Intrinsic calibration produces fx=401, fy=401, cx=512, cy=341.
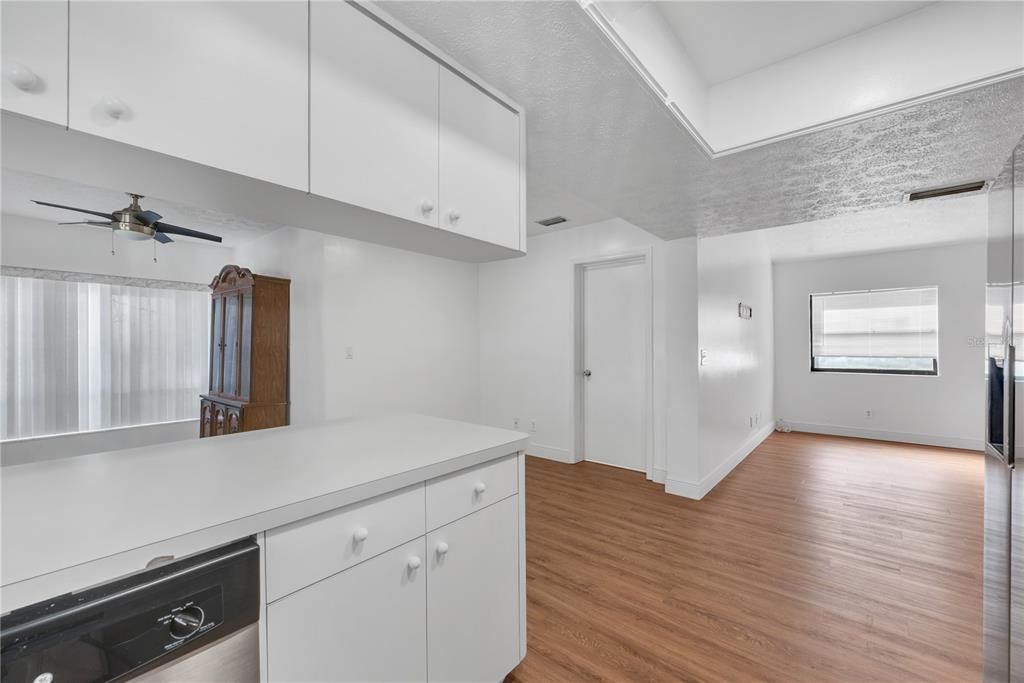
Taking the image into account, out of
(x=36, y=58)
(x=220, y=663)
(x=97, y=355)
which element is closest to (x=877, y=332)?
(x=220, y=663)

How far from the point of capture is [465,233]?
4.63ft

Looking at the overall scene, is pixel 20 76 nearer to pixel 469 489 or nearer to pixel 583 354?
pixel 469 489

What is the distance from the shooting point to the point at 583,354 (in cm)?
455

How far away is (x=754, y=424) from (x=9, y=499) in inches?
243

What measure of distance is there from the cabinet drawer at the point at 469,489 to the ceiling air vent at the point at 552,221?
10.4 ft

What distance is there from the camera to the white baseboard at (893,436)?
5105 millimetres

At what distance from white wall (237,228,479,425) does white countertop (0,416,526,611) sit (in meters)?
2.29

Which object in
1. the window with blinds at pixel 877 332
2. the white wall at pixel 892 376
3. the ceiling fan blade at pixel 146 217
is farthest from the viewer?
the window with blinds at pixel 877 332

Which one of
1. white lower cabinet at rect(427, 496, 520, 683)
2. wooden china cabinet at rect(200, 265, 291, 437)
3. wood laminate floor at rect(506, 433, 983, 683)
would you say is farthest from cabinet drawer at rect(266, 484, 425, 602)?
wooden china cabinet at rect(200, 265, 291, 437)

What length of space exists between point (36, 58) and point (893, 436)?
7.98 m

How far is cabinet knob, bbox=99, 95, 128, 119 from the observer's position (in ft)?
2.41

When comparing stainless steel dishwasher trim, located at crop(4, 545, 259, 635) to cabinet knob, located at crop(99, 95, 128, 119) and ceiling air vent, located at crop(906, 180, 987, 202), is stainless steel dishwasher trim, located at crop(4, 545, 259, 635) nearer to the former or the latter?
cabinet knob, located at crop(99, 95, 128, 119)

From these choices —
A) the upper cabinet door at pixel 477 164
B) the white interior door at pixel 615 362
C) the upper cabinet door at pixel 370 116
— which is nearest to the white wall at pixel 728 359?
the white interior door at pixel 615 362

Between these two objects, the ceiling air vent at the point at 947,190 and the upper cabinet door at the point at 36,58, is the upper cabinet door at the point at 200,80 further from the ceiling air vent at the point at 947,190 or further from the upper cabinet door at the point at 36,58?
the ceiling air vent at the point at 947,190
